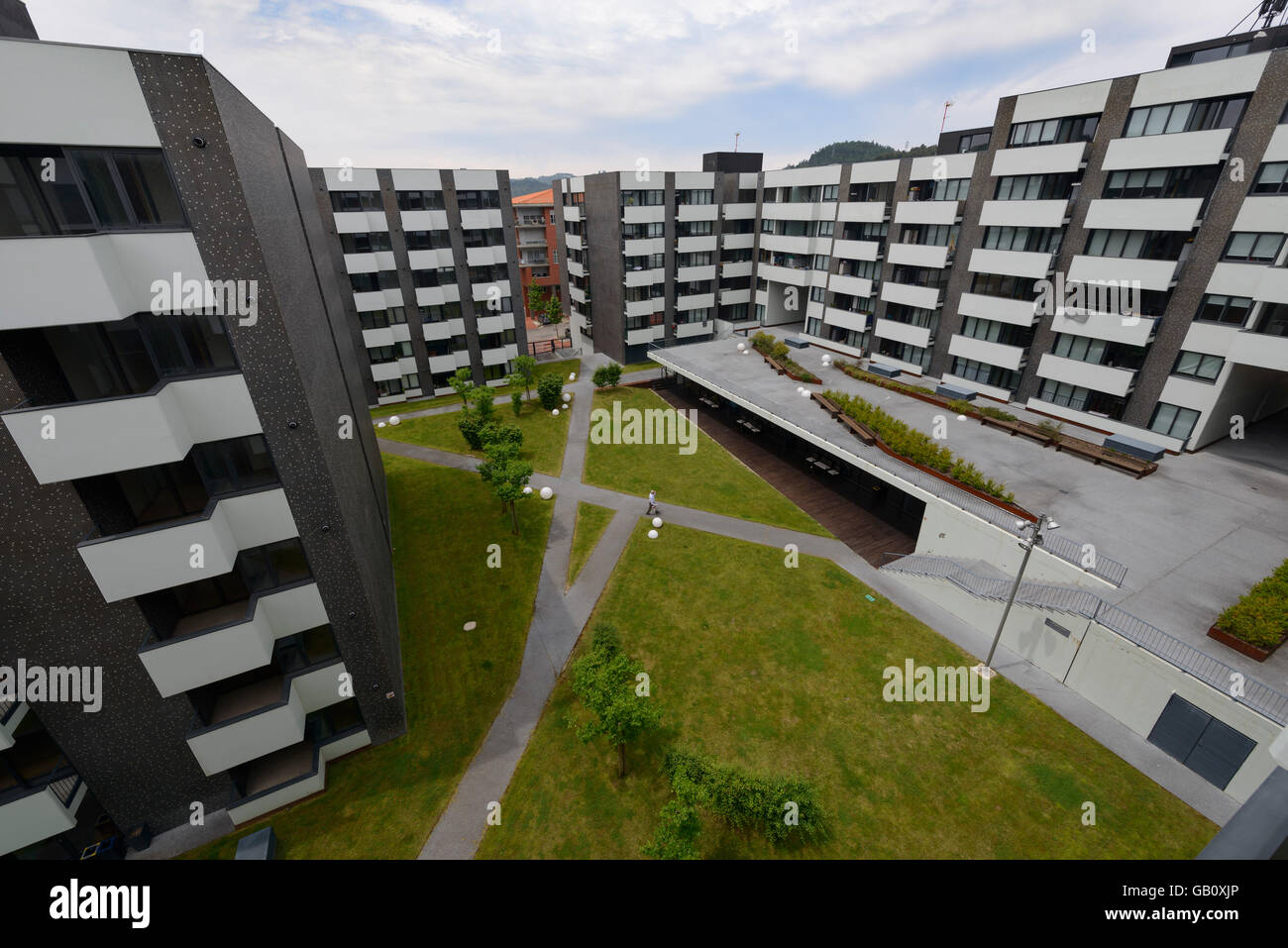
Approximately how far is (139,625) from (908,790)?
77.3 ft

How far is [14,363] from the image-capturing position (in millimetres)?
11188

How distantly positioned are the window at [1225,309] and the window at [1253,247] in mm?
1853

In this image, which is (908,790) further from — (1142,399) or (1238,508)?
(1142,399)

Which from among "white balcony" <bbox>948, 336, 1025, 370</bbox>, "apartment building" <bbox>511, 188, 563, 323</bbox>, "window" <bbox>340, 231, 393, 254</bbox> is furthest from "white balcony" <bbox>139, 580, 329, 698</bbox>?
"apartment building" <bbox>511, 188, 563, 323</bbox>

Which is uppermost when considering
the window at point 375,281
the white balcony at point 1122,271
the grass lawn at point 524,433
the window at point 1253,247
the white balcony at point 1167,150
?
the white balcony at point 1167,150

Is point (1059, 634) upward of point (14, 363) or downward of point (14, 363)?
downward

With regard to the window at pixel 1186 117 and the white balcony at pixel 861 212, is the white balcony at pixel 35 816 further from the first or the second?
the white balcony at pixel 861 212

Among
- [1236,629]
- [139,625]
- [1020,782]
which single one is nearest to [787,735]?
[1020,782]

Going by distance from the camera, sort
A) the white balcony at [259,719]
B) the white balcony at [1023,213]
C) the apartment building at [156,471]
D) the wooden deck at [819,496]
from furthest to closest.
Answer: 1. the white balcony at [1023,213]
2. the wooden deck at [819,496]
3. the white balcony at [259,719]
4. the apartment building at [156,471]

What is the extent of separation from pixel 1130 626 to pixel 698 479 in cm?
2390

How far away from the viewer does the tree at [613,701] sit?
17156mm

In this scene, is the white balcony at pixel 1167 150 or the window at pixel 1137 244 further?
the window at pixel 1137 244

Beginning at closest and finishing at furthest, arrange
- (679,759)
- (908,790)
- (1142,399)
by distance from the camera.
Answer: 1. (679,759)
2. (908,790)
3. (1142,399)

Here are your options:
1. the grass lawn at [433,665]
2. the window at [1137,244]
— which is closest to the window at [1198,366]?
the window at [1137,244]
